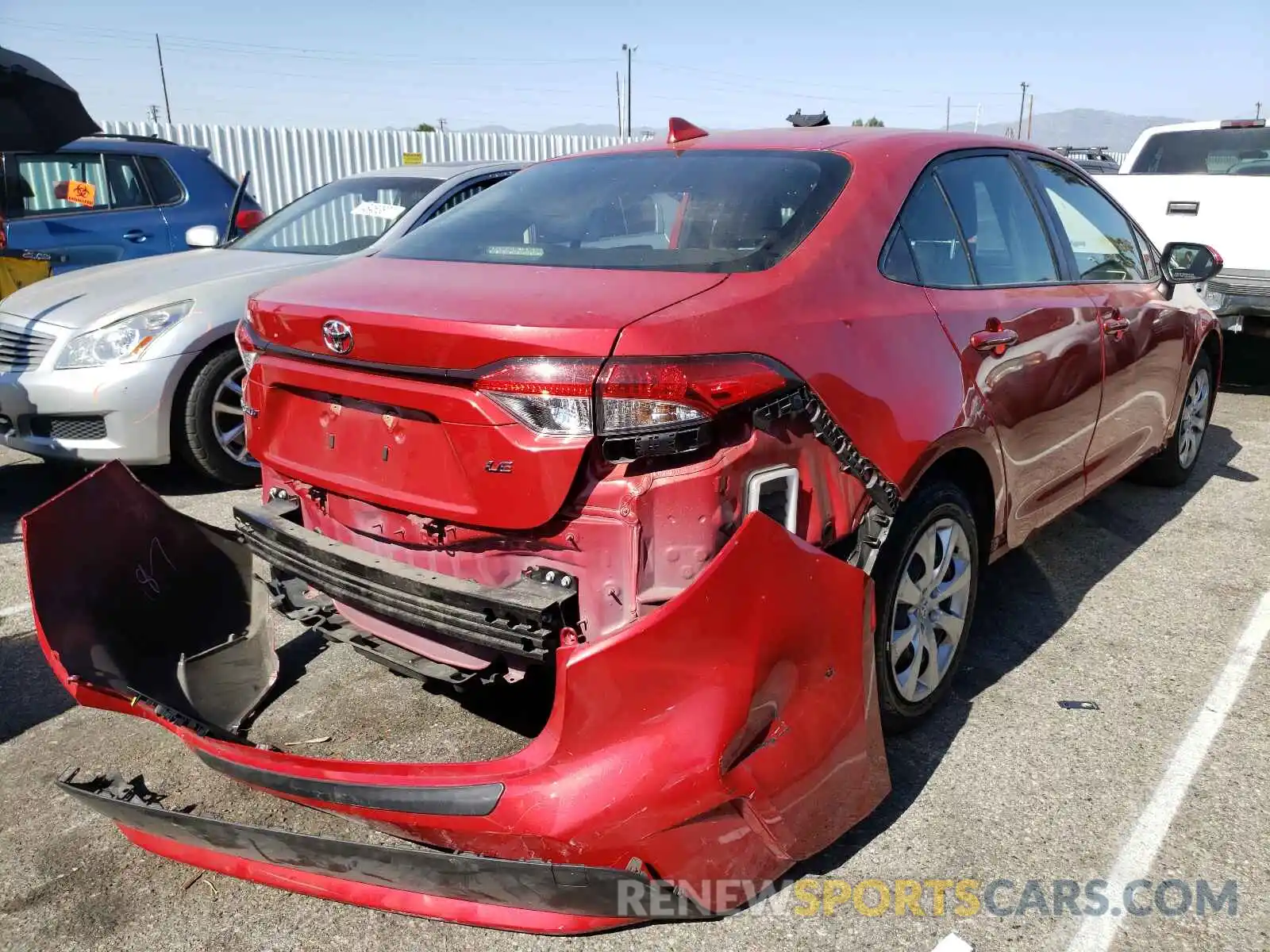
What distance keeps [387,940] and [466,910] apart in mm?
215

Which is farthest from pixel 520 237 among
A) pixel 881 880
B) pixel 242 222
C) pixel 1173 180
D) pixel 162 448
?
pixel 1173 180

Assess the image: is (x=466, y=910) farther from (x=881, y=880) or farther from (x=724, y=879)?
(x=881, y=880)

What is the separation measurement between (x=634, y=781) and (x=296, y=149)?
704 inches

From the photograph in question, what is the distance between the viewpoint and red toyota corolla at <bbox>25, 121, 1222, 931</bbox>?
2.05 meters

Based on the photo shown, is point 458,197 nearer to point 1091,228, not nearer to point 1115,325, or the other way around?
point 1091,228

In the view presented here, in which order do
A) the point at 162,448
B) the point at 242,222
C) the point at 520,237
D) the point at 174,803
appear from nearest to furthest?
the point at 174,803 → the point at 520,237 → the point at 162,448 → the point at 242,222

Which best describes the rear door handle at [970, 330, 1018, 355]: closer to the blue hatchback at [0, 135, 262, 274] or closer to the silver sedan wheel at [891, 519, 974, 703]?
the silver sedan wheel at [891, 519, 974, 703]

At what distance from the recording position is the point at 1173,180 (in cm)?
795

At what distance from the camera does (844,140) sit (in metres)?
2.98

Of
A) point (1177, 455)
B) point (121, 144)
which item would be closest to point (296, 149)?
point (121, 144)

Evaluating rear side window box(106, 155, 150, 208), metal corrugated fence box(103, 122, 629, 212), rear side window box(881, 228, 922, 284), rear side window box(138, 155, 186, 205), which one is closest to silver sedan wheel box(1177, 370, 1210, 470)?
rear side window box(881, 228, 922, 284)

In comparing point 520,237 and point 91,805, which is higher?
point 520,237

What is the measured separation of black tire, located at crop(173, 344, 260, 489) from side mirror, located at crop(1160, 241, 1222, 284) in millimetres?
4550

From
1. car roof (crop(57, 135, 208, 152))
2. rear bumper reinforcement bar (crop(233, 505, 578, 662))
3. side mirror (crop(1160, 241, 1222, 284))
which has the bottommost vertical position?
rear bumper reinforcement bar (crop(233, 505, 578, 662))
